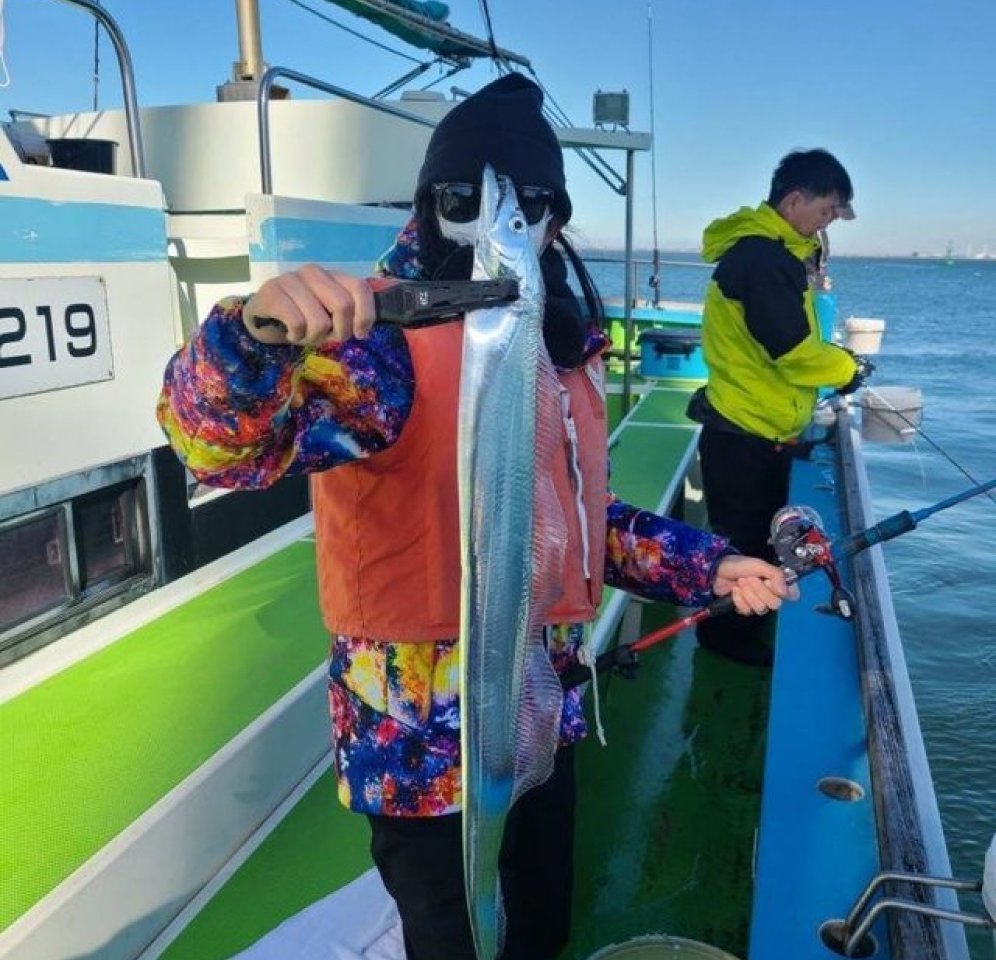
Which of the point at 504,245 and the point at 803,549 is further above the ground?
the point at 504,245

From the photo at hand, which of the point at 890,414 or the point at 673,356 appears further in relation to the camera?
the point at 673,356

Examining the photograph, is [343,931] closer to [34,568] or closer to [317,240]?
[34,568]

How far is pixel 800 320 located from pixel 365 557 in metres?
3.00

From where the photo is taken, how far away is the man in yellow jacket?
13.1ft

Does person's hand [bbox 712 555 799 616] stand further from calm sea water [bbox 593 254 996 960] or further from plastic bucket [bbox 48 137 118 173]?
plastic bucket [bbox 48 137 118 173]

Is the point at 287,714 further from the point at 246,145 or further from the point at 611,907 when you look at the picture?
the point at 246,145

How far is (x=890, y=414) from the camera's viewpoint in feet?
23.9

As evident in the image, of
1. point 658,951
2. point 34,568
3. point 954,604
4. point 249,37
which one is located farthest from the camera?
point 954,604

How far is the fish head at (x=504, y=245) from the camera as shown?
999 mm

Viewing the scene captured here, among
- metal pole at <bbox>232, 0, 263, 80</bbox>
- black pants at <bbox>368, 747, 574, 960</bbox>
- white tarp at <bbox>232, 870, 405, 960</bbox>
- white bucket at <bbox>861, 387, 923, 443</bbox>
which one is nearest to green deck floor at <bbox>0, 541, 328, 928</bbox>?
white tarp at <bbox>232, 870, 405, 960</bbox>

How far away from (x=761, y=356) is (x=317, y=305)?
354 cm

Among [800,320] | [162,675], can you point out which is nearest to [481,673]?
[162,675]

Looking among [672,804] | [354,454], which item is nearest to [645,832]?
[672,804]

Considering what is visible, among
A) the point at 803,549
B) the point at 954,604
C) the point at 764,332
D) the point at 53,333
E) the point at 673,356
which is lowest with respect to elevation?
the point at 954,604
